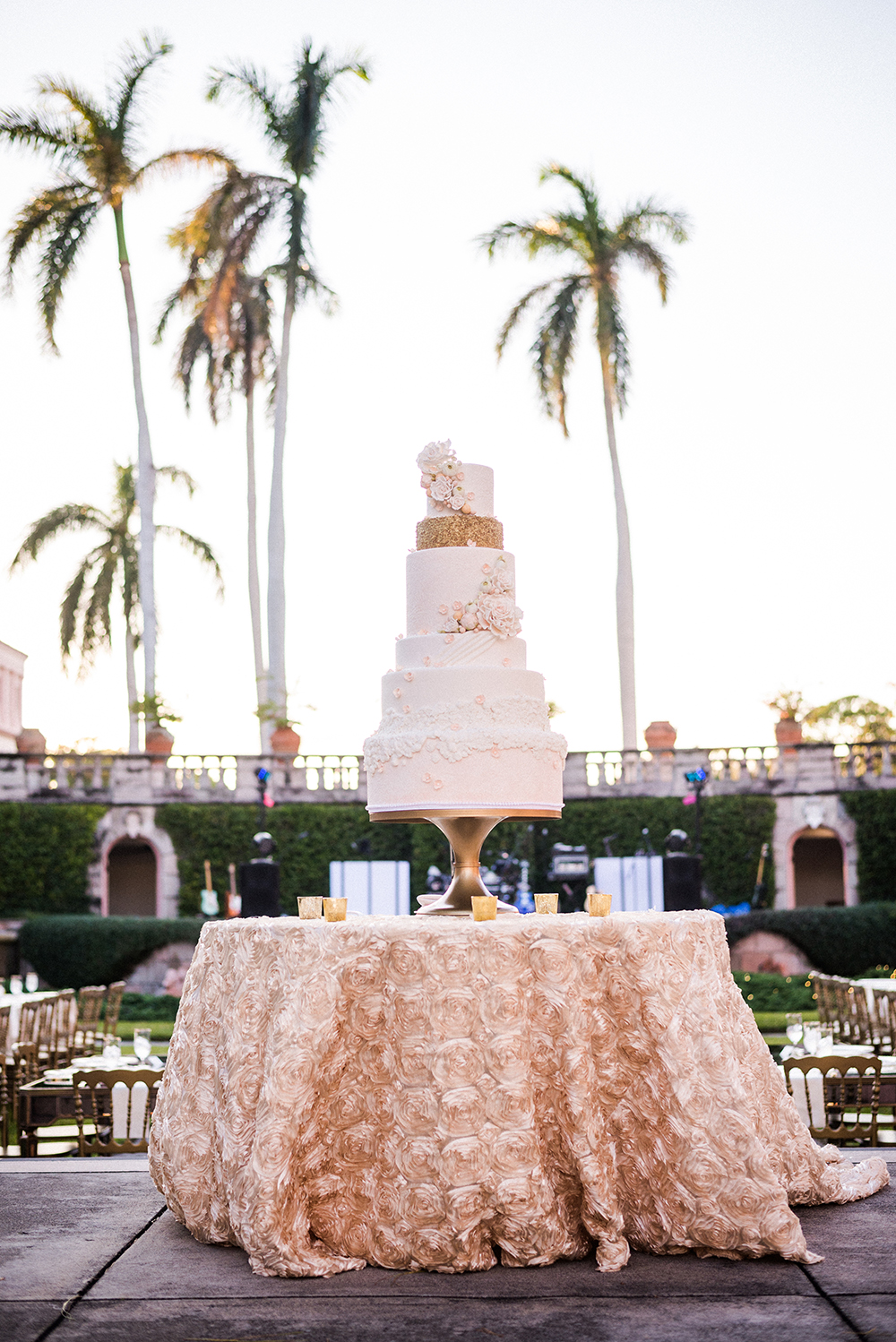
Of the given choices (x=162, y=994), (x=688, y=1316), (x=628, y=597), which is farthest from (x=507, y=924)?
(x=628, y=597)

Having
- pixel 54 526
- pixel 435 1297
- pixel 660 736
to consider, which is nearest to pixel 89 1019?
pixel 435 1297

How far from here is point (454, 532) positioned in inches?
259

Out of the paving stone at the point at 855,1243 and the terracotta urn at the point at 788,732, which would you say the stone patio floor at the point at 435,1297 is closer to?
the paving stone at the point at 855,1243

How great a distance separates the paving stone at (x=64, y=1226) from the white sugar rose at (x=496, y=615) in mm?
2990

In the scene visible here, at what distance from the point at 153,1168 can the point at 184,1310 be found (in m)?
1.16

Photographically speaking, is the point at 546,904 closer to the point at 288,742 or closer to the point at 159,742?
the point at 288,742

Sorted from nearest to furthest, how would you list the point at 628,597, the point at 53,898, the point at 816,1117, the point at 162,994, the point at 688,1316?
1. the point at 688,1316
2. the point at 816,1117
3. the point at 162,994
4. the point at 53,898
5. the point at 628,597

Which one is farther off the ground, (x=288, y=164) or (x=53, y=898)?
(x=288, y=164)

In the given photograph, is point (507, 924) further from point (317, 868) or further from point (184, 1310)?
point (317, 868)

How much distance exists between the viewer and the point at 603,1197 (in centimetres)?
472

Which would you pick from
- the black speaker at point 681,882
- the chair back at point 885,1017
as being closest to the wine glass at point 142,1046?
the chair back at point 885,1017

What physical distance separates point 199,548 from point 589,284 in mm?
10430

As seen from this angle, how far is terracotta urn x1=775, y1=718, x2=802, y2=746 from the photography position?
24.3 meters

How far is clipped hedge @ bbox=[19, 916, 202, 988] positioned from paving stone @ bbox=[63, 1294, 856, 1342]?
1750 centimetres
